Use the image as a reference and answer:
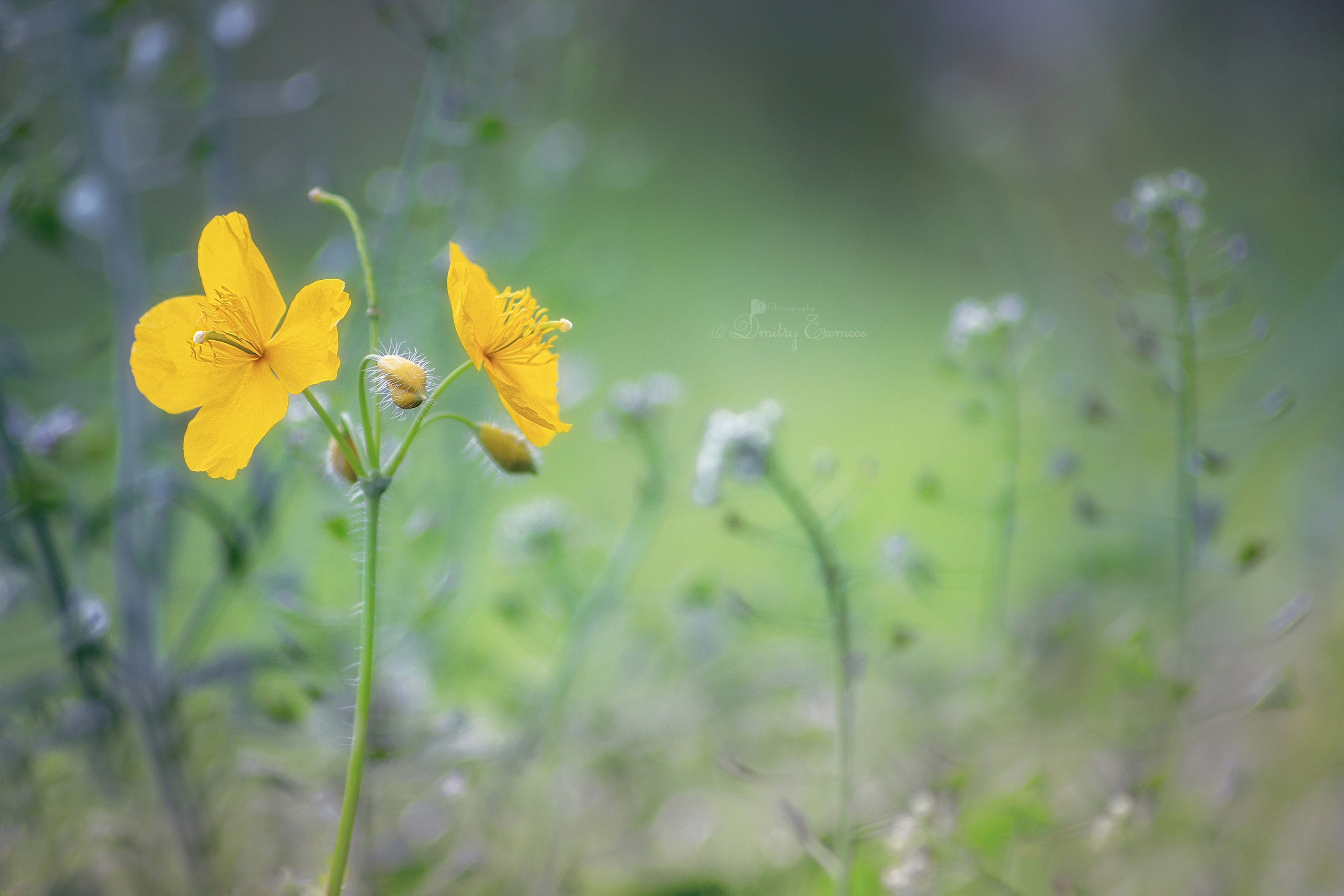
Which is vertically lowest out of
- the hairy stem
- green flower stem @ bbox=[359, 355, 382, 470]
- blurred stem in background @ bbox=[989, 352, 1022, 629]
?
the hairy stem

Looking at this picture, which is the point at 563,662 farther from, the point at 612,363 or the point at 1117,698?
the point at 612,363

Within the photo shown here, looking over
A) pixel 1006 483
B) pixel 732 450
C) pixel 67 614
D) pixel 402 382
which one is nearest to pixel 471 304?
pixel 402 382

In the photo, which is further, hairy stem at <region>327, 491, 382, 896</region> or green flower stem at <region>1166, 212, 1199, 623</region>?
green flower stem at <region>1166, 212, 1199, 623</region>

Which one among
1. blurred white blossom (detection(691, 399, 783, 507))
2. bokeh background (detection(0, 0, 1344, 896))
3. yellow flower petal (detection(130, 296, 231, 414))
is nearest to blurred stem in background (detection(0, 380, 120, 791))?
bokeh background (detection(0, 0, 1344, 896))

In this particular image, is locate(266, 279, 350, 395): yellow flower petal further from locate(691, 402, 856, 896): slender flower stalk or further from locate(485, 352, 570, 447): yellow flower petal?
locate(691, 402, 856, 896): slender flower stalk

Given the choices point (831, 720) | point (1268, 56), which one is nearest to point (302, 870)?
point (831, 720)

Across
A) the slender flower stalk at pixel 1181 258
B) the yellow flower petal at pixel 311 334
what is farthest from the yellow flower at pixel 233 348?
the slender flower stalk at pixel 1181 258

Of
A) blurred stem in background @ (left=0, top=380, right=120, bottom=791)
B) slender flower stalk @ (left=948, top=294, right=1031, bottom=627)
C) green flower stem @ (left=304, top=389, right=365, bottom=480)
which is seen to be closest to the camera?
green flower stem @ (left=304, top=389, right=365, bottom=480)

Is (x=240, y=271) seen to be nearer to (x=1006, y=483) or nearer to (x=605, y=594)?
(x=605, y=594)
